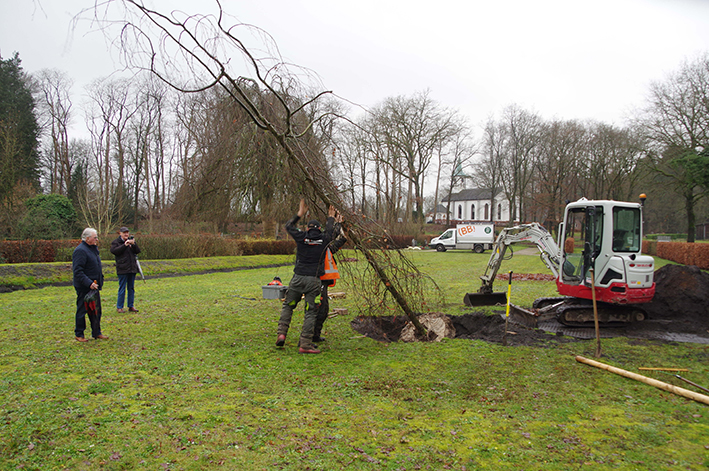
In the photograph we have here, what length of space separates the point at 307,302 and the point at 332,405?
7.07 feet

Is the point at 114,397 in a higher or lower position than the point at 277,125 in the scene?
lower

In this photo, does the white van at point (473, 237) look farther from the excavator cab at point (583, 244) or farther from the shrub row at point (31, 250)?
the shrub row at point (31, 250)

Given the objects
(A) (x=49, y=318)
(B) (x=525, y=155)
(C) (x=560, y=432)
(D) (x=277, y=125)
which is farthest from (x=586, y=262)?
(B) (x=525, y=155)

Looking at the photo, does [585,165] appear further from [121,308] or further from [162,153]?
[121,308]

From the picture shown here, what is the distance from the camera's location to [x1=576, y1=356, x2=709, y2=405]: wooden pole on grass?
4.56m

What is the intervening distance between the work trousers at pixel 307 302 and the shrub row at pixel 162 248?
52.7ft

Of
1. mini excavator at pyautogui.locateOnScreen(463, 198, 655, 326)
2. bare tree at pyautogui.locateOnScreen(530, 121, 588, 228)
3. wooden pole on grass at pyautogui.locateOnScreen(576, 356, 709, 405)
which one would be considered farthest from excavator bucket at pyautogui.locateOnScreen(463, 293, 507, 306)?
bare tree at pyautogui.locateOnScreen(530, 121, 588, 228)

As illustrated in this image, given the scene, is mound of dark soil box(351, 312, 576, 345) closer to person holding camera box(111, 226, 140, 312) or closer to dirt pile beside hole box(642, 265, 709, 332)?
dirt pile beside hole box(642, 265, 709, 332)

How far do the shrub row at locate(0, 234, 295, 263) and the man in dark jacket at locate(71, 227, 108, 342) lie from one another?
13.7m

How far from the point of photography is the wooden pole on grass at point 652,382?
456 cm

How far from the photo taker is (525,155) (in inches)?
1946

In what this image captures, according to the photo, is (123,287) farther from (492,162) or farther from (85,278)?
(492,162)

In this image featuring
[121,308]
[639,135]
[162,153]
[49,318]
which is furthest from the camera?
[162,153]

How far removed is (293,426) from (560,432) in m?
2.39
